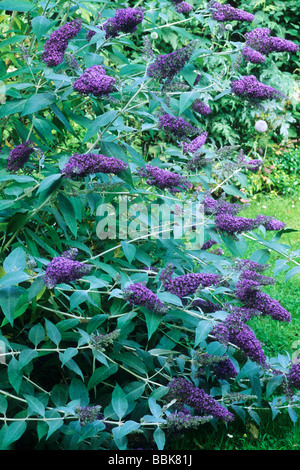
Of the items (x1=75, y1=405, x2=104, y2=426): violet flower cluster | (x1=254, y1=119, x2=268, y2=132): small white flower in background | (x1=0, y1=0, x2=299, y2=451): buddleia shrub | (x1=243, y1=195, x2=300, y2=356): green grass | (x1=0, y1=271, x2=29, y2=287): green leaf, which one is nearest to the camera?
(x1=0, y1=271, x2=29, y2=287): green leaf

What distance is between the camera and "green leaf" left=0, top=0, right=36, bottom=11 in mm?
2096

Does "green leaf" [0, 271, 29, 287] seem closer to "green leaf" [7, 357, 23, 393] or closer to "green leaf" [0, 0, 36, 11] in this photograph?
"green leaf" [7, 357, 23, 393]

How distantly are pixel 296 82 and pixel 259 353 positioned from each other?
19.3ft

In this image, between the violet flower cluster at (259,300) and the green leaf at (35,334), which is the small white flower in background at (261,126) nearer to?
the violet flower cluster at (259,300)

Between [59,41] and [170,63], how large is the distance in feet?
1.40

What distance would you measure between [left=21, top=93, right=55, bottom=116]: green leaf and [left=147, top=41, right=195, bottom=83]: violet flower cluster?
42cm

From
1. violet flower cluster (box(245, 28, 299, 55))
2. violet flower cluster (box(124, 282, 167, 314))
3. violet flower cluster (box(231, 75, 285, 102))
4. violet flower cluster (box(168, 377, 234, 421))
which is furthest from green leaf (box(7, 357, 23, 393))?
violet flower cluster (box(245, 28, 299, 55))

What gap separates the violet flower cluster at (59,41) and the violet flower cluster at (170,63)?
0.32m

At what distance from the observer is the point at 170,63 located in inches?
78.1

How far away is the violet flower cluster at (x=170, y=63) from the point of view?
1.97m

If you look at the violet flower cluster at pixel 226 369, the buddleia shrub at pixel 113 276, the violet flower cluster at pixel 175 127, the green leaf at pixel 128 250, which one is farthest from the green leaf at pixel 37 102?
the violet flower cluster at pixel 226 369

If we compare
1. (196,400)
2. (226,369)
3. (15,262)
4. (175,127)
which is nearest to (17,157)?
(15,262)
